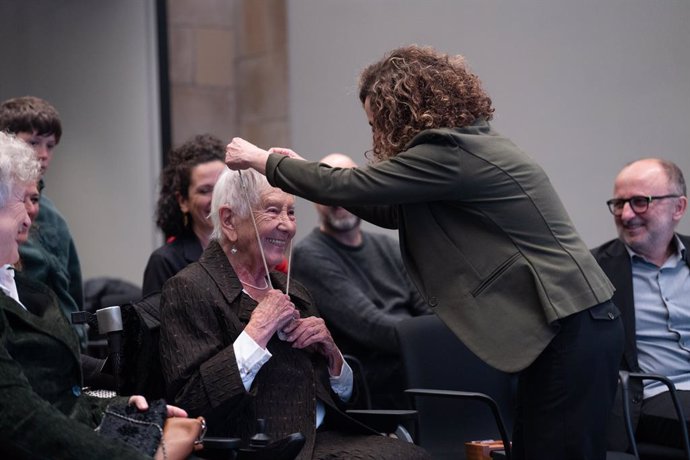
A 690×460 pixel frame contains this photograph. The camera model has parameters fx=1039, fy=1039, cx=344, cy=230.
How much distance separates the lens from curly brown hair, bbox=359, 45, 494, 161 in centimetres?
274

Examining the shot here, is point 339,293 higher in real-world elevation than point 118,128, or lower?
lower

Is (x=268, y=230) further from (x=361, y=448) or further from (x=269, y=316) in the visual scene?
(x=361, y=448)

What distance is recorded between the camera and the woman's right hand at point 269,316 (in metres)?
2.81

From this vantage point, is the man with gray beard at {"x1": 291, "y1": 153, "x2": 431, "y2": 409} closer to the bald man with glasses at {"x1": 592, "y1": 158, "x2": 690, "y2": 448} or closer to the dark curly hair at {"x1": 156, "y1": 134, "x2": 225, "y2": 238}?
the dark curly hair at {"x1": 156, "y1": 134, "x2": 225, "y2": 238}

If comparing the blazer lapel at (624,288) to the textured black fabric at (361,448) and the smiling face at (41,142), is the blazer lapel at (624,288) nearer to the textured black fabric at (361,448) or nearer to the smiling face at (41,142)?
the textured black fabric at (361,448)

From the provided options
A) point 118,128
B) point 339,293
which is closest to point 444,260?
point 339,293

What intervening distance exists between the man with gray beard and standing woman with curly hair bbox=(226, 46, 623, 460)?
151 cm

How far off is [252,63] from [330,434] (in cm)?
584

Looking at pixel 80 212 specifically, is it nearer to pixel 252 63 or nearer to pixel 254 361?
pixel 252 63

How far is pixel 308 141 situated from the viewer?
5852 mm

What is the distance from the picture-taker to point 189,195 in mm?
4043

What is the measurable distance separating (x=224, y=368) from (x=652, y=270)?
2.01m

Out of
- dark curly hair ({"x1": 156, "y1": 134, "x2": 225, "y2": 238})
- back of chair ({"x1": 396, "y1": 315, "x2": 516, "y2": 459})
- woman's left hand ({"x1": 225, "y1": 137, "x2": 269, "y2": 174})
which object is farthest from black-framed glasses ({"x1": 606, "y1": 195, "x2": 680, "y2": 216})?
woman's left hand ({"x1": 225, "y1": 137, "x2": 269, "y2": 174})

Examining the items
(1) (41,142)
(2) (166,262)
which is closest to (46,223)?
(1) (41,142)
